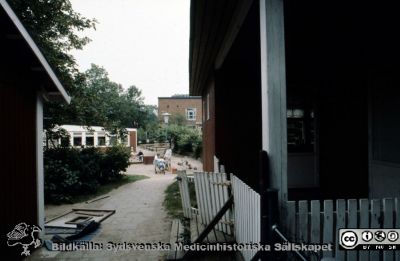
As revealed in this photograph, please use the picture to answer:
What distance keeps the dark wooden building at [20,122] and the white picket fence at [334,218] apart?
16.1 feet

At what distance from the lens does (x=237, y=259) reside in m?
4.54

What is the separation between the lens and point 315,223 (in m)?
2.67

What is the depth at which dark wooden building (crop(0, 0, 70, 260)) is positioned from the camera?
5.09 meters

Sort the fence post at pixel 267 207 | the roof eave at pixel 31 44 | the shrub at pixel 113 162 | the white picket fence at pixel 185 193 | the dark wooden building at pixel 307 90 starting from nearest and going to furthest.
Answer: the fence post at pixel 267 207, the dark wooden building at pixel 307 90, the roof eave at pixel 31 44, the white picket fence at pixel 185 193, the shrub at pixel 113 162

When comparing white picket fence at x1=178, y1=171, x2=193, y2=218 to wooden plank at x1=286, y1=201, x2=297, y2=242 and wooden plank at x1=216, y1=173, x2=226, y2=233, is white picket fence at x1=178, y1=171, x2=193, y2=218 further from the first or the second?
wooden plank at x1=286, y1=201, x2=297, y2=242

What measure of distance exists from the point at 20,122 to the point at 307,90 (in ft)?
21.6

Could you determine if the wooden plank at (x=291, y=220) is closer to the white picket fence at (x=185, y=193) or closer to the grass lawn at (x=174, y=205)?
the white picket fence at (x=185, y=193)

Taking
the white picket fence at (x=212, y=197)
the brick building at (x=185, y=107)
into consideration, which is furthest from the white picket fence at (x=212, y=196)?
the brick building at (x=185, y=107)

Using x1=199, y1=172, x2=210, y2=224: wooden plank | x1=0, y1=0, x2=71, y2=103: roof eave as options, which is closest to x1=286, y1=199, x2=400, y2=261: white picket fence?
x1=199, y1=172, x2=210, y2=224: wooden plank

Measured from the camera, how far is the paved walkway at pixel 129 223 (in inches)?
209

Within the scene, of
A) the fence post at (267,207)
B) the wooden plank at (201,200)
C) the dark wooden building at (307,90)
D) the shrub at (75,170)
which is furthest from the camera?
the shrub at (75,170)

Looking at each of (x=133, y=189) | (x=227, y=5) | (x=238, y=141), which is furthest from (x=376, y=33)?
(x=133, y=189)

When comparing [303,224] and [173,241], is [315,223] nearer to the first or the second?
[303,224]

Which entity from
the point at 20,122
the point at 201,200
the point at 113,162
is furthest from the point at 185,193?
the point at 113,162
